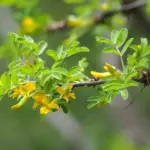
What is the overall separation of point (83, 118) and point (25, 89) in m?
4.73

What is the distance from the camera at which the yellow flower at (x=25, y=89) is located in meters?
1.15

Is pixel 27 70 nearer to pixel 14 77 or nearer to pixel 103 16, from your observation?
pixel 14 77

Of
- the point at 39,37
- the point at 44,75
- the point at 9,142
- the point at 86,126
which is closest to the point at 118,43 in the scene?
the point at 44,75

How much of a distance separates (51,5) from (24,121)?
1671 mm

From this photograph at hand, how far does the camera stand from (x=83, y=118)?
5.86 metres

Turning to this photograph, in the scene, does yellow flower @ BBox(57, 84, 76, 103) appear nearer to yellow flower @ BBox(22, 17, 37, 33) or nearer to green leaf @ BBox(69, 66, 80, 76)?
green leaf @ BBox(69, 66, 80, 76)

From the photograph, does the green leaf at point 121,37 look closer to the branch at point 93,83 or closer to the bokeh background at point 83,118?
the branch at point 93,83

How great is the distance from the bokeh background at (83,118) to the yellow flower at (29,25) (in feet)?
0.39

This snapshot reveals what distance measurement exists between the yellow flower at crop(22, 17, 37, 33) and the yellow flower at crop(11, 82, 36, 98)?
3.96 feet

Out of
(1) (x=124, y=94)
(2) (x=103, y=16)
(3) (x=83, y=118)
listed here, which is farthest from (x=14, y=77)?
(3) (x=83, y=118)

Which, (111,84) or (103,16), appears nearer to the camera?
(111,84)

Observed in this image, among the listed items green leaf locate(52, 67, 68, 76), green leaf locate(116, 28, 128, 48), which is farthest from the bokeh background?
green leaf locate(52, 67, 68, 76)

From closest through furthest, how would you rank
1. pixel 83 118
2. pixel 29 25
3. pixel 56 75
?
pixel 56 75, pixel 29 25, pixel 83 118

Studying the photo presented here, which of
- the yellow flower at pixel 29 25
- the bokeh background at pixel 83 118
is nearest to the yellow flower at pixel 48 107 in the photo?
the bokeh background at pixel 83 118
